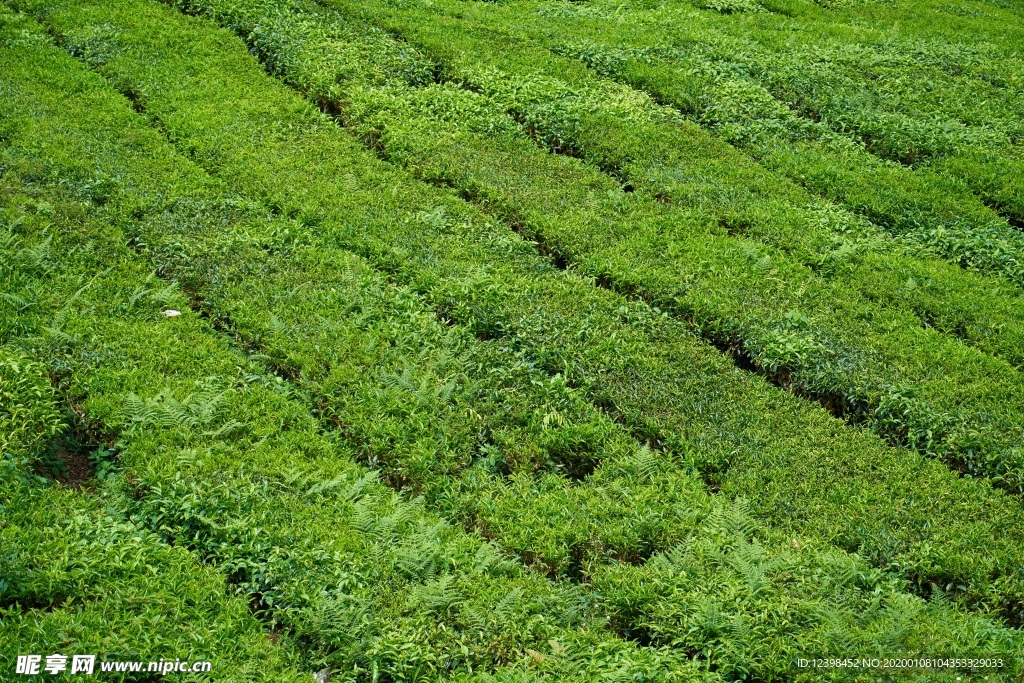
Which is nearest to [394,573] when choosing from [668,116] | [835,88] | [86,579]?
[86,579]

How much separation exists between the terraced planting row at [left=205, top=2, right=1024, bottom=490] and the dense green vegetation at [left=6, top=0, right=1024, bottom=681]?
0.16 feet

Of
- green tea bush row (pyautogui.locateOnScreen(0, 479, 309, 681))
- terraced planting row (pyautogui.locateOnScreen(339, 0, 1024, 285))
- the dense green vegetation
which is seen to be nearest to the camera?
green tea bush row (pyautogui.locateOnScreen(0, 479, 309, 681))

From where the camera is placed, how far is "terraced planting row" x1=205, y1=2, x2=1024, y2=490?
33.2 ft

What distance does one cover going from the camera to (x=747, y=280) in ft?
38.8

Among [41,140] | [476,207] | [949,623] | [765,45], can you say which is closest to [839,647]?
[949,623]

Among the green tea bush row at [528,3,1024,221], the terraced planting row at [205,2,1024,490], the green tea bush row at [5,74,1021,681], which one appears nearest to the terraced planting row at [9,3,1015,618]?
the terraced planting row at [205,2,1024,490]

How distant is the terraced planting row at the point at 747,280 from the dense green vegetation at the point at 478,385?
1.9 inches

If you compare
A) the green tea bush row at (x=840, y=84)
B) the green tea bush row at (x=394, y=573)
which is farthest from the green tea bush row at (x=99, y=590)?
the green tea bush row at (x=840, y=84)

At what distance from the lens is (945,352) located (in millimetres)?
10891

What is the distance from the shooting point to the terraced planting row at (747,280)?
10.1m

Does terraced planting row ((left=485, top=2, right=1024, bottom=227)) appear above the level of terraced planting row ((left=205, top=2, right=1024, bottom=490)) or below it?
above

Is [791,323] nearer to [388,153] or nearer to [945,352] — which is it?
[945,352]

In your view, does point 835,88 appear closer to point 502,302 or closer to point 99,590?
point 502,302

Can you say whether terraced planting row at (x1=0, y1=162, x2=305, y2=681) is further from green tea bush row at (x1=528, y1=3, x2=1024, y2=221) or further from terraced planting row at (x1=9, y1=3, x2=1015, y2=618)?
green tea bush row at (x1=528, y1=3, x2=1024, y2=221)
